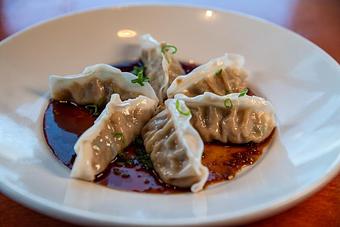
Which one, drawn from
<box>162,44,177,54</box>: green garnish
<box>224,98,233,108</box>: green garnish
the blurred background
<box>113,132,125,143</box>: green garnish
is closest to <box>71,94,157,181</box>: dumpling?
<box>113,132,125,143</box>: green garnish

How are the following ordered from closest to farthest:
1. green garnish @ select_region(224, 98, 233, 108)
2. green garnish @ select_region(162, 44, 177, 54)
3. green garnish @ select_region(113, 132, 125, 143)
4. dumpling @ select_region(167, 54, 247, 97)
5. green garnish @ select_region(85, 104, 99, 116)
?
green garnish @ select_region(113, 132, 125, 143) → green garnish @ select_region(224, 98, 233, 108) → green garnish @ select_region(85, 104, 99, 116) → dumpling @ select_region(167, 54, 247, 97) → green garnish @ select_region(162, 44, 177, 54)

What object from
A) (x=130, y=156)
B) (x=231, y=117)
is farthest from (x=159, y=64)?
(x=130, y=156)

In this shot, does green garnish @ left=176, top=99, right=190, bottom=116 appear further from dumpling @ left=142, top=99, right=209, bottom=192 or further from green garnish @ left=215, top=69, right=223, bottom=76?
green garnish @ left=215, top=69, right=223, bottom=76

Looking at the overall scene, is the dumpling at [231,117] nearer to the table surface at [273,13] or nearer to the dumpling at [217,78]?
the dumpling at [217,78]

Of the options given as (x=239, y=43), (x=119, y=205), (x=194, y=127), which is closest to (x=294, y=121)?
(x=194, y=127)

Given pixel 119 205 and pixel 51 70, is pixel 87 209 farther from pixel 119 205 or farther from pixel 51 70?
pixel 51 70

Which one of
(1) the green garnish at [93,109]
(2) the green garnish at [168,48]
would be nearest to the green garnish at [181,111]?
(1) the green garnish at [93,109]

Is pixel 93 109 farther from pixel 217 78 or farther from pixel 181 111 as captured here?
pixel 217 78
